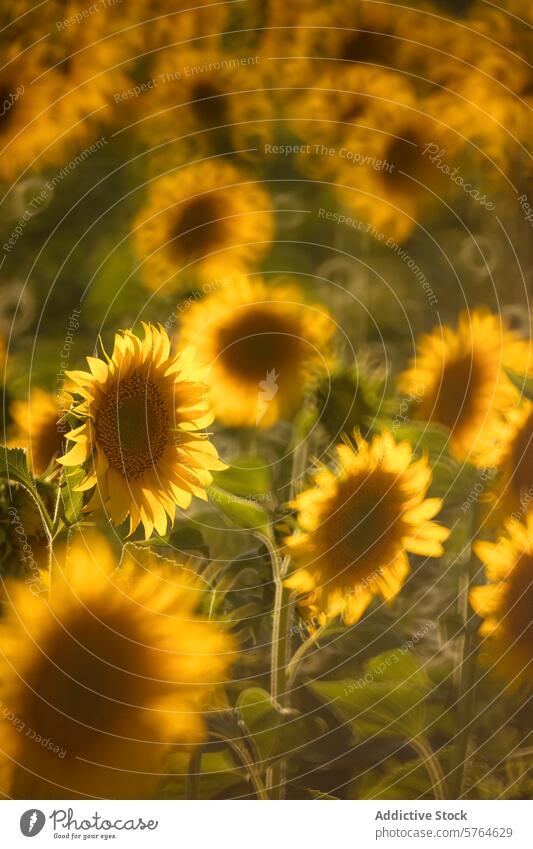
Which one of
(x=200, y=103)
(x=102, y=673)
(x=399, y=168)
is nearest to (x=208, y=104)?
(x=200, y=103)

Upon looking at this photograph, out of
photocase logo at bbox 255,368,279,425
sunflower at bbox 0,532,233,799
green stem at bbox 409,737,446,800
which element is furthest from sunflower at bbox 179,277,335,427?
green stem at bbox 409,737,446,800

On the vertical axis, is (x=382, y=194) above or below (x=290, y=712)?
above

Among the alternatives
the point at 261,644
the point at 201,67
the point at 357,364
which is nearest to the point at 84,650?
the point at 261,644

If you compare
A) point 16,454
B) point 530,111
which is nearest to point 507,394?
point 530,111

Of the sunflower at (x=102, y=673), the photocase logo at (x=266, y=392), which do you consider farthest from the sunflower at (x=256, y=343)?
the sunflower at (x=102, y=673)

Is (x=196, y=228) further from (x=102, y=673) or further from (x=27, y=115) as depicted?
(x=102, y=673)

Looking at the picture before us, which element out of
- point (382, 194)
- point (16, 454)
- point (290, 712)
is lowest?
point (290, 712)

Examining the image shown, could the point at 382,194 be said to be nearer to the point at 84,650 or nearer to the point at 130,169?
the point at 130,169
